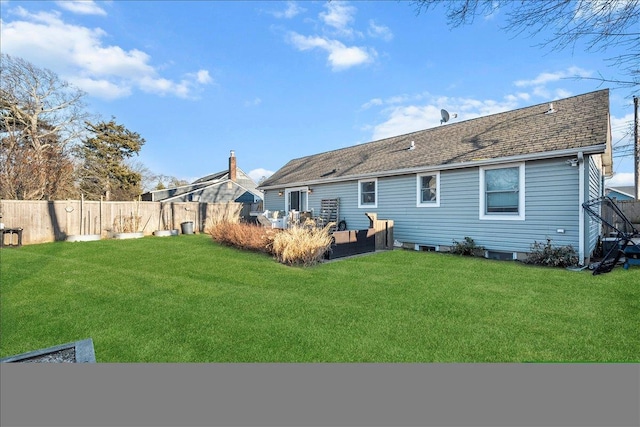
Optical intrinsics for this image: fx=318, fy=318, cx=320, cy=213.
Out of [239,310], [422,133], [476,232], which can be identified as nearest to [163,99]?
[422,133]

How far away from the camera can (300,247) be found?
7891 mm

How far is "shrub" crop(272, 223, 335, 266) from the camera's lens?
7887 millimetres

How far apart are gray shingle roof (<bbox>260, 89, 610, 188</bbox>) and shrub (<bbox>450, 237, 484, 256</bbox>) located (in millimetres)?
2420

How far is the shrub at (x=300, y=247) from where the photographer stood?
789cm

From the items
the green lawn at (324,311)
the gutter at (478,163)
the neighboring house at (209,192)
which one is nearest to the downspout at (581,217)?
the gutter at (478,163)

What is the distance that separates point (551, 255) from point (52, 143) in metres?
27.3

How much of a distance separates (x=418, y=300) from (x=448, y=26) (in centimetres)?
399

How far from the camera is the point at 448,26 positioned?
4086 mm

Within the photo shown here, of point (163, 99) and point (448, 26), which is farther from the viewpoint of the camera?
point (163, 99)

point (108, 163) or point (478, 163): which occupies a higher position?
point (108, 163)

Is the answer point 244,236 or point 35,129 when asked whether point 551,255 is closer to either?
point 244,236

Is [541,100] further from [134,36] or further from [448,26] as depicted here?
[134,36]

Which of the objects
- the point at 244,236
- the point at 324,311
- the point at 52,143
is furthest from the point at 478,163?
the point at 52,143

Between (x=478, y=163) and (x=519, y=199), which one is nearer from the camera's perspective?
(x=519, y=199)
